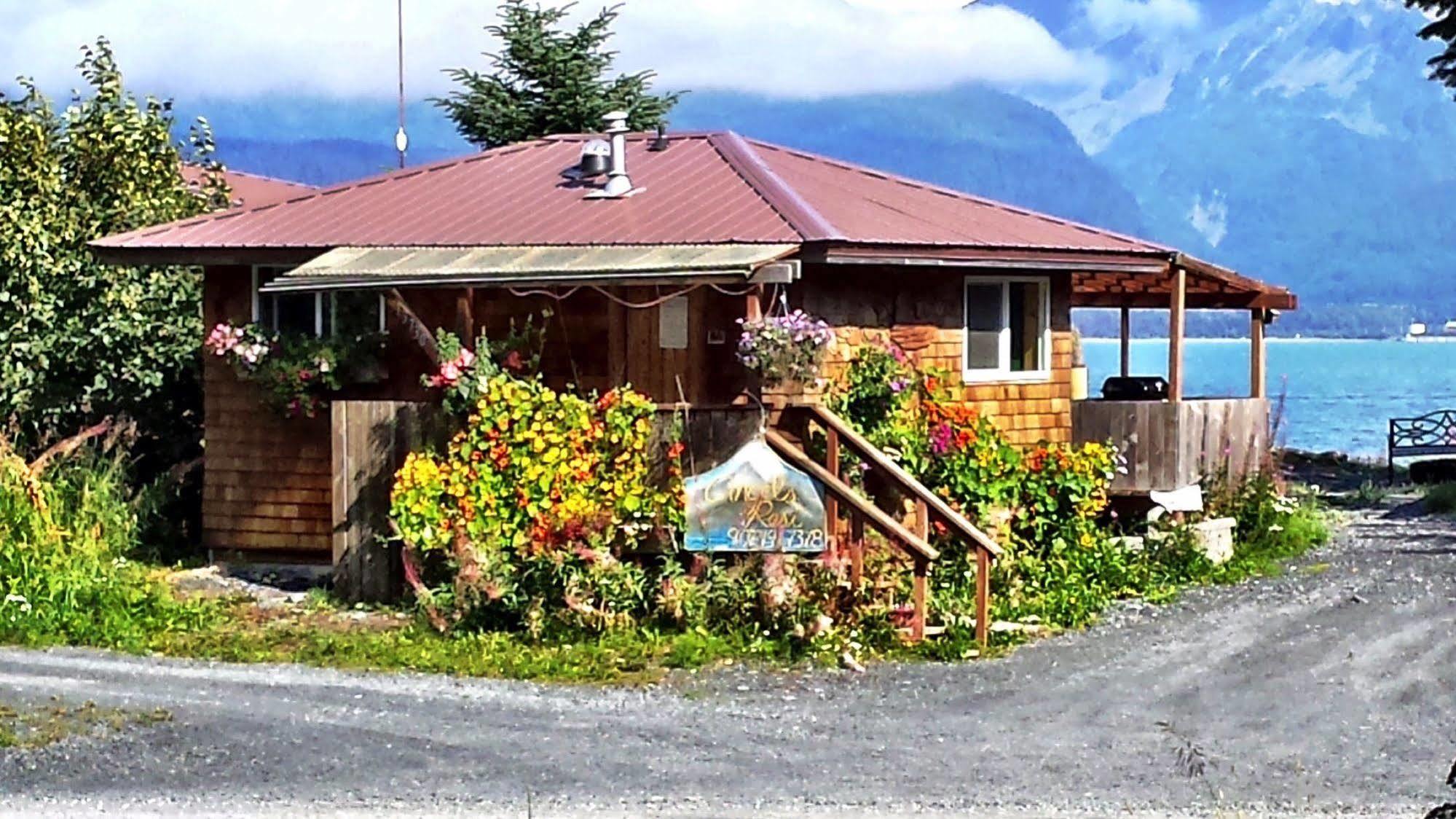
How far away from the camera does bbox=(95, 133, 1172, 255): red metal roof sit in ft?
53.2

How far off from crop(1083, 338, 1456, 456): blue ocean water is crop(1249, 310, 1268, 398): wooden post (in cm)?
27

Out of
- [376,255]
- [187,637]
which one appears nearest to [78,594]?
[187,637]

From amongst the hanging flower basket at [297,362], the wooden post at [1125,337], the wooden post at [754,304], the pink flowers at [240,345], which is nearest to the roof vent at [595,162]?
the hanging flower basket at [297,362]

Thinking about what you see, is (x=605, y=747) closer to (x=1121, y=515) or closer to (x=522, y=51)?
(x=1121, y=515)

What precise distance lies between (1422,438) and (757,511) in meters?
22.4

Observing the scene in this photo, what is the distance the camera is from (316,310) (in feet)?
57.5

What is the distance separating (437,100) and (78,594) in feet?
58.9

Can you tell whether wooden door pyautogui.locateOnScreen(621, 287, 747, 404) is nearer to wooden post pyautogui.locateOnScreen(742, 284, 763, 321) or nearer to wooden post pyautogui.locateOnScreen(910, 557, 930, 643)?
wooden post pyautogui.locateOnScreen(742, 284, 763, 321)

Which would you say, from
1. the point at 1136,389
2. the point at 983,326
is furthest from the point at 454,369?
the point at 1136,389

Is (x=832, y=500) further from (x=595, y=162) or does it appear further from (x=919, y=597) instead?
(x=595, y=162)

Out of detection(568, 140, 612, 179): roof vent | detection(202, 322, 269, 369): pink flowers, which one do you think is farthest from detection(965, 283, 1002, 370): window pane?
detection(202, 322, 269, 369): pink flowers

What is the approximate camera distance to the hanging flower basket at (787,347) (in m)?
14.5

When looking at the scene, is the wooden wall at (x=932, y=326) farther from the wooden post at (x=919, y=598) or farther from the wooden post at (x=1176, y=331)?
the wooden post at (x=919, y=598)

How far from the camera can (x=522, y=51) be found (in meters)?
30.7
